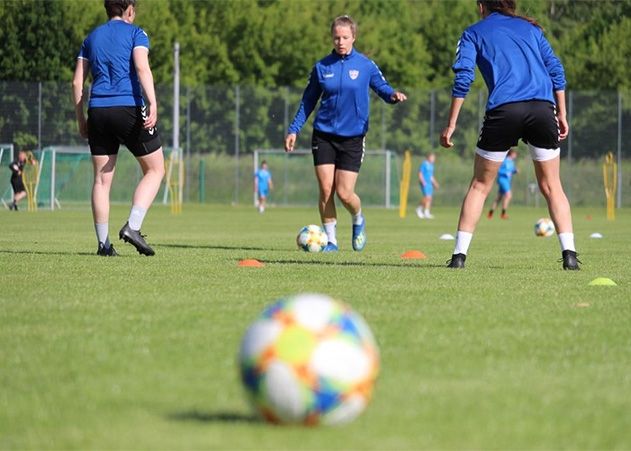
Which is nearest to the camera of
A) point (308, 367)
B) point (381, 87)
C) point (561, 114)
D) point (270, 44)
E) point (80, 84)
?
point (308, 367)

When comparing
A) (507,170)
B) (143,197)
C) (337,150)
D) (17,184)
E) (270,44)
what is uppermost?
(270,44)

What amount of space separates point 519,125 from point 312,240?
12.9ft

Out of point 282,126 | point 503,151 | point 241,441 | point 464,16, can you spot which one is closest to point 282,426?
point 241,441

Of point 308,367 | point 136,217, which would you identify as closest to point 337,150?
point 136,217

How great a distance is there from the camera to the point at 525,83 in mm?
10812

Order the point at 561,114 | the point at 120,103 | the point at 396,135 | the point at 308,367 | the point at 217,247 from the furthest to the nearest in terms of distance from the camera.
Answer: the point at 396,135, the point at 217,247, the point at 120,103, the point at 561,114, the point at 308,367

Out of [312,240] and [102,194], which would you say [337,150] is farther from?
[102,194]

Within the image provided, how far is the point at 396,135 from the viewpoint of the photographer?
5006 cm

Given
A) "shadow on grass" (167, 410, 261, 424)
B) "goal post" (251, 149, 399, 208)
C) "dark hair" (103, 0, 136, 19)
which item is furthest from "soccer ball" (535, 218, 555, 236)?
"goal post" (251, 149, 399, 208)

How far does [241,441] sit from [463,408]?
3.00 feet

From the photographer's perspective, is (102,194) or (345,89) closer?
(102,194)

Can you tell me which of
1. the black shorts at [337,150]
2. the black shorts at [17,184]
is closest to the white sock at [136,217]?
the black shorts at [337,150]

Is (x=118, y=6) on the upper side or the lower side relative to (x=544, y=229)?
upper

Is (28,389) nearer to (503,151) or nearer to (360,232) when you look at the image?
(503,151)
